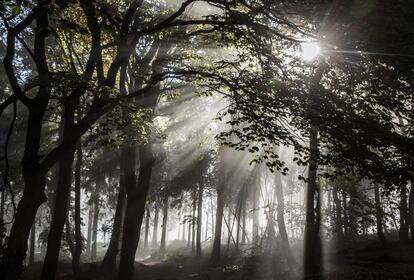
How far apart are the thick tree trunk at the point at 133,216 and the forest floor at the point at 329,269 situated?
640cm

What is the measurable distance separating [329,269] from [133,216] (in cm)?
852

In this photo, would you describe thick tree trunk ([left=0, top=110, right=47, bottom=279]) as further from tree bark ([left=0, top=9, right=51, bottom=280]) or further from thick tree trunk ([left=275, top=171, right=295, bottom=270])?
thick tree trunk ([left=275, top=171, right=295, bottom=270])

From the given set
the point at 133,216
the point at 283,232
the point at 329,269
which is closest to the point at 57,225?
the point at 133,216

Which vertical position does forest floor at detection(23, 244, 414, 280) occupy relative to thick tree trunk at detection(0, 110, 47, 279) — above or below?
below

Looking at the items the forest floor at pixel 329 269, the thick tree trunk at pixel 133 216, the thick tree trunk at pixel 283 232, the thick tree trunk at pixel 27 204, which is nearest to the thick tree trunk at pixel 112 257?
the forest floor at pixel 329 269

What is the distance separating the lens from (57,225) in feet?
51.9

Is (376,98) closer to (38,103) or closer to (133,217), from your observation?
(38,103)

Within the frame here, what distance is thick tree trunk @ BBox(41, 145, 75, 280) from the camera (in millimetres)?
14992

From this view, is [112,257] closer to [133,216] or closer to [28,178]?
[133,216]

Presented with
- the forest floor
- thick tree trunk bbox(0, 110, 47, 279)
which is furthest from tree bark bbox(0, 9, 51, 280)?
the forest floor

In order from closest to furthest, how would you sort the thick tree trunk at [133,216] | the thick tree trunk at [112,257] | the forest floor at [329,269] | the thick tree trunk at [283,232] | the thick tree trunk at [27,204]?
the thick tree trunk at [27,204]
the forest floor at [329,269]
the thick tree trunk at [133,216]
the thick tree trunk at [283,232]
the thick tree trunk at [112,257]

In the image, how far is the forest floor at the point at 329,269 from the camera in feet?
48.9

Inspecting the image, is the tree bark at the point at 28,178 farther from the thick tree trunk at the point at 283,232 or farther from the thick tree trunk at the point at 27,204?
the thick tree trunk at the point at 283,232

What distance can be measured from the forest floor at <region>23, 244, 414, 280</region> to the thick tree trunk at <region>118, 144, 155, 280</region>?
6.40 m
